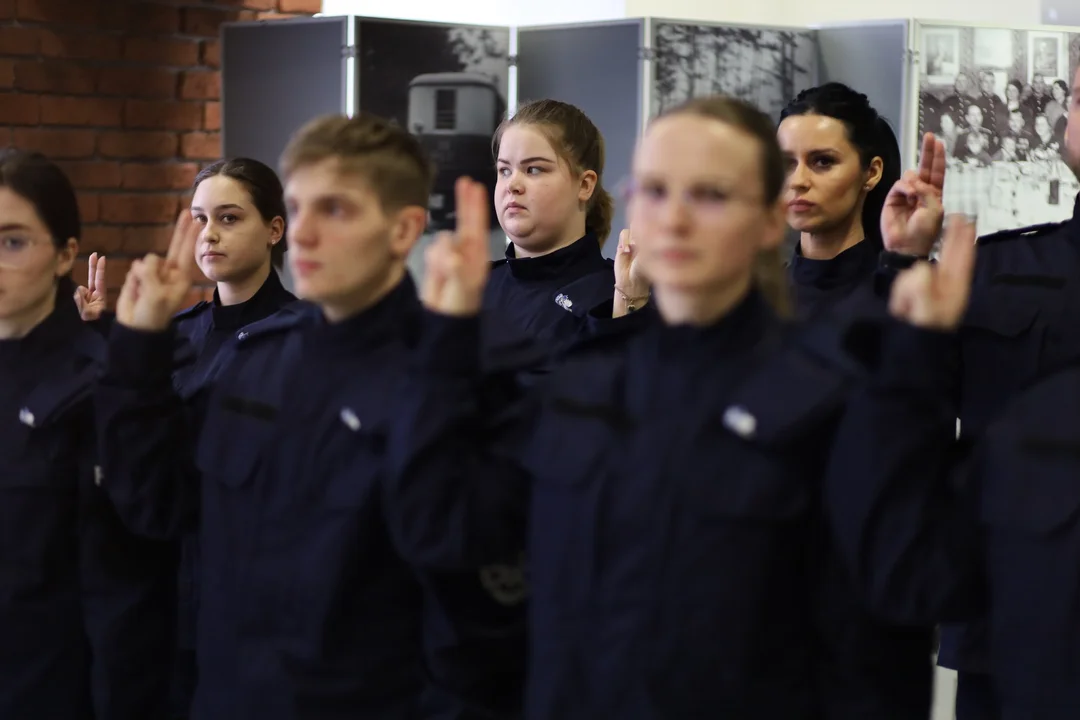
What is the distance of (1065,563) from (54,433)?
56.3 inches

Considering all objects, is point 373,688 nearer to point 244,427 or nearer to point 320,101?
point 244,427

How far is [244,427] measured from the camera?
1839 millimetres

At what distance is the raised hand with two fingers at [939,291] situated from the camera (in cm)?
141

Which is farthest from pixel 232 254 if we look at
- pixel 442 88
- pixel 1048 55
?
pixel 1048 55

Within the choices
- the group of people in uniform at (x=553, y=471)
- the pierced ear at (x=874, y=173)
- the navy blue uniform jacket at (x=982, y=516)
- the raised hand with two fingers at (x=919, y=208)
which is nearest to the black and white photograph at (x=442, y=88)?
the pierced ear at (x=874, y=173)

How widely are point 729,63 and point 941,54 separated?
0.68 meters

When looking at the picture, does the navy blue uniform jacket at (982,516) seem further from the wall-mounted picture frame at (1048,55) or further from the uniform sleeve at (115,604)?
the wall-mounted picture frame at (1048,55)

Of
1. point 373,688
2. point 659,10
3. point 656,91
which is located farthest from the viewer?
point 659,10

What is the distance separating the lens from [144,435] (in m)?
1.90

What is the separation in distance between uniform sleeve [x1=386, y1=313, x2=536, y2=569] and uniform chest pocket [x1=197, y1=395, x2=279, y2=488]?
25 centimetres

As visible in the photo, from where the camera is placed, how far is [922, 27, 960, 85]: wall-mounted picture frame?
14.5 ft

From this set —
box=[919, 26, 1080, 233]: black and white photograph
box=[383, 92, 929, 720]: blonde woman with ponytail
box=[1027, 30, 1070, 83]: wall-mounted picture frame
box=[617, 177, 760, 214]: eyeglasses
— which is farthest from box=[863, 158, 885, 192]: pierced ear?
box=[1027, 30, 1070, 83]: wall-mounted picture frame

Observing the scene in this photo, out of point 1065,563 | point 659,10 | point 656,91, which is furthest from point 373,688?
point 659,10

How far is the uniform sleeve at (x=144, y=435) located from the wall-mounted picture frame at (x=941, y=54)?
3168 mm
